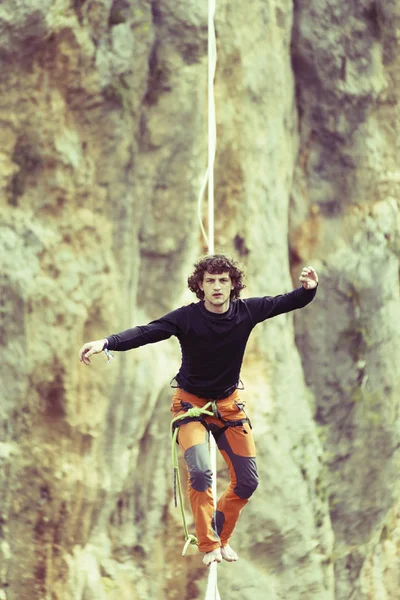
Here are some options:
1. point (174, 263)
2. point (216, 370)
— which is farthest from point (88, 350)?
point (174, 263)

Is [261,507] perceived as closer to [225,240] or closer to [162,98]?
[225,240]

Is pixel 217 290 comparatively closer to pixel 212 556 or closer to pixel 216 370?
pixel 216 370

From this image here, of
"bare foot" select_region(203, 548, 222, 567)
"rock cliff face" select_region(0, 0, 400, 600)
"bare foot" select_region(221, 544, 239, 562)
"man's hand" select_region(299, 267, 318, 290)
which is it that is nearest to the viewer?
"man's hand" select_region(299, 267, 318, 290)

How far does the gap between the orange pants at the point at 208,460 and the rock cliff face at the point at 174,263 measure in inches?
114

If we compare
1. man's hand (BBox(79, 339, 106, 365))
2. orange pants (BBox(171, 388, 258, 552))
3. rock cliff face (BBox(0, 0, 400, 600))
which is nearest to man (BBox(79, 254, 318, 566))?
orange pants (BBox(171, 388, 258, 552))

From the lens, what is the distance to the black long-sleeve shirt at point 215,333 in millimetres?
5293

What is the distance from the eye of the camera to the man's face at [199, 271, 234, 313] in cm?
529

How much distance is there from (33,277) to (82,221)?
57 cm

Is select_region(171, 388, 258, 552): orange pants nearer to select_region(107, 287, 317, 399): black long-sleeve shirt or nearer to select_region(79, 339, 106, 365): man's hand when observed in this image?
select_region(107, 287, 317, 399): black long-sleeve shirt

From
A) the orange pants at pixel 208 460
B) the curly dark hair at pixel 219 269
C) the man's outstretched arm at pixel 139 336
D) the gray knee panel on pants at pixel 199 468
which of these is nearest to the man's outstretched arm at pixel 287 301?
the curly dark hair at pixel 219 269

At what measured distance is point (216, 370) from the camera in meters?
5.47

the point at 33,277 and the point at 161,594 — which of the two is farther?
the point at 161,594

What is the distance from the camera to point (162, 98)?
8461mm

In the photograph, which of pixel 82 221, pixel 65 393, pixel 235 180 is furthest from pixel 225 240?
pixel 65 393
